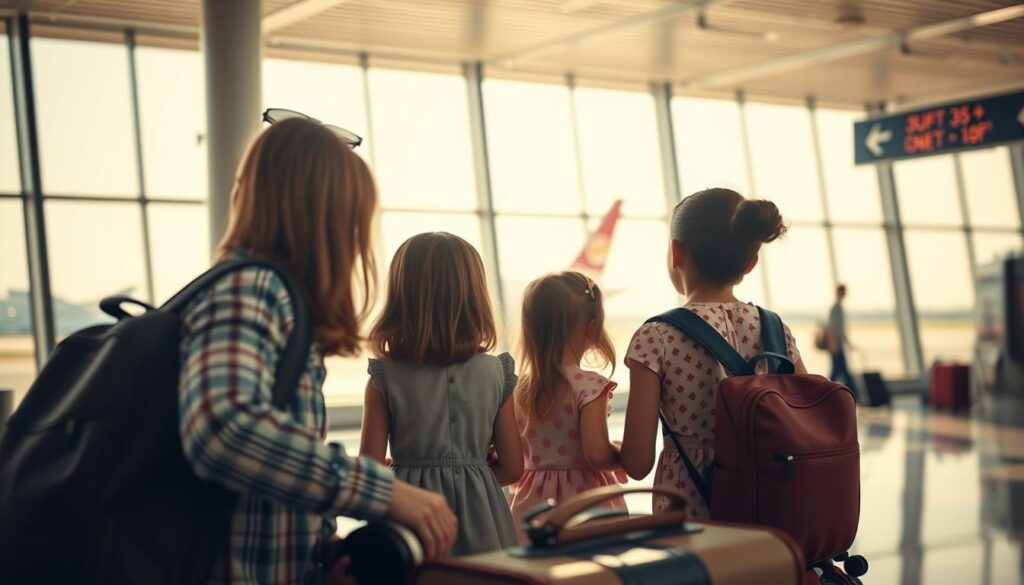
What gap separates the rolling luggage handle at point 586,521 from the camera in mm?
1509

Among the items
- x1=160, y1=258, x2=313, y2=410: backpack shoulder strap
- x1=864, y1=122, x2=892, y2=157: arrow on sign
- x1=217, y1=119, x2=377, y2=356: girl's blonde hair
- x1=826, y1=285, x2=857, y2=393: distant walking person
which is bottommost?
x1=826, y1=285, x2=857, y2=393: distant walking person

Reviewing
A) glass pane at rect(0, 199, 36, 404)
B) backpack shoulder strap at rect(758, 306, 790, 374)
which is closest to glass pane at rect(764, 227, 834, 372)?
glass pane at rect(0, 199, 36, 404)

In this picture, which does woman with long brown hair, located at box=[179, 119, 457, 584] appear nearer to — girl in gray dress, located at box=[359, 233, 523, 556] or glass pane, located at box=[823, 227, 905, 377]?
girl in gray dress, located at box=[359, 233, 523, 556]

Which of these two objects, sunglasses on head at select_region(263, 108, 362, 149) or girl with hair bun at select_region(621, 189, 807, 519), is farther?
girl with hair bun at select_region(621, 189, 807, 519)

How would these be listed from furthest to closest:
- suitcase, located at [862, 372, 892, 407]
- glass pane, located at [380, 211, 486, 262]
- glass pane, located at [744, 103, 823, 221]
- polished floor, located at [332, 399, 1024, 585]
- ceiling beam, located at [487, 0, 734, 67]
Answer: glass pane, located at [744, 103, 823, 221], suitcase, located at [862, 372, 892, 407], glass pane, located at [380, 211, 486, 262], ceiling beam, located at [487, 0, 734, 67], polished floor, located at [332, 399, 1024, 585]

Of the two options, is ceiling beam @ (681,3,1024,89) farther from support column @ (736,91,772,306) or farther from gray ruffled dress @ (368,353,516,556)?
gray ruffled dress @ (368,353,516,556)

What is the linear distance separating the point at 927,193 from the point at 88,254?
41.0 feet

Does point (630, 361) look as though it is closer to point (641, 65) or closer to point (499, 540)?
point (499, 540)

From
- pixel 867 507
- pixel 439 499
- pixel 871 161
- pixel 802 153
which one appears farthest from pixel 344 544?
pixel 802 153

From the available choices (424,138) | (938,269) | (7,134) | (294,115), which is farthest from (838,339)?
(294,115)

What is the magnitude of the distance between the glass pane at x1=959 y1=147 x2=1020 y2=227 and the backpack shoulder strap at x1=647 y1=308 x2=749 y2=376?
55.2 ft

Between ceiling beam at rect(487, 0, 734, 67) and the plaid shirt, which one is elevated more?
ceiling beam at rect(487, 0, 734, 67)

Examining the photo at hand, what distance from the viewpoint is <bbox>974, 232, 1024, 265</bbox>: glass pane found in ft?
58.2

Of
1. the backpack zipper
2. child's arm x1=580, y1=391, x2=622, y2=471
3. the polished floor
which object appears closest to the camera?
the backpack zipper
